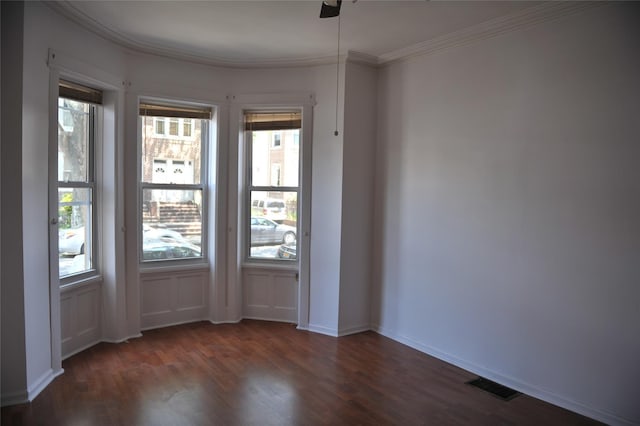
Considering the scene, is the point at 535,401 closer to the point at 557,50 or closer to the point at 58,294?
the point at 557,50

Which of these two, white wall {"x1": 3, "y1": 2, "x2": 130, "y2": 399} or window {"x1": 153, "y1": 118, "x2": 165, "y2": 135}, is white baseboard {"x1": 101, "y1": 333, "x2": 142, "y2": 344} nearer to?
white wall {"x1": 3, "y1": 2, "x2": 130, "y2": 399}

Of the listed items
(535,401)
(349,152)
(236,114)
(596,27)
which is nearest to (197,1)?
(236,114)

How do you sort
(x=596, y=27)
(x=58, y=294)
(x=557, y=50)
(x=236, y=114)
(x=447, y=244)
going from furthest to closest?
(x=236, y=114) → (x=447, y=244) → (x=58, y=294) → (x=557, y=50) → (x=596, y=27)

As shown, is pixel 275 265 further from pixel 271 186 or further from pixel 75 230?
pixel 75 230

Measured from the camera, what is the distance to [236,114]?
4773mm

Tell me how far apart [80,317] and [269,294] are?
1.90 m

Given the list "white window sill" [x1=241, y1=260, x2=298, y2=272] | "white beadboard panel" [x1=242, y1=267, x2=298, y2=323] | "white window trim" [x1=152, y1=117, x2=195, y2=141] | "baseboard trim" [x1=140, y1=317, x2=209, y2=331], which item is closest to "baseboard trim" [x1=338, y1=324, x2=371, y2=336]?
"white beadboard panel" [x1=242, y1=267, x2=298, y2=323]

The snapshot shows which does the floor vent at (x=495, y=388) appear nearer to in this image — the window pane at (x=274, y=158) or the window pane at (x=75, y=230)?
the window pane at (x=274, y=158)

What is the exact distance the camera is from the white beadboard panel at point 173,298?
4.62 meters

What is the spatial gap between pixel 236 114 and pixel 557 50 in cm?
309

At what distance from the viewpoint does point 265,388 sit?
3.33 meters

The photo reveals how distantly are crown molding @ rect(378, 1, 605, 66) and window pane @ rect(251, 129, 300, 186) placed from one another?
135cm

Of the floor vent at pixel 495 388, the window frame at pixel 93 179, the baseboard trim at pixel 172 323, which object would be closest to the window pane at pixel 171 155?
the window frame at pixel 93 179

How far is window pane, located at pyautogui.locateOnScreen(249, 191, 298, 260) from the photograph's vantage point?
4.95 meters
